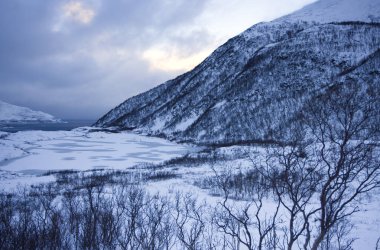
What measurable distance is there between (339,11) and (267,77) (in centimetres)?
8621

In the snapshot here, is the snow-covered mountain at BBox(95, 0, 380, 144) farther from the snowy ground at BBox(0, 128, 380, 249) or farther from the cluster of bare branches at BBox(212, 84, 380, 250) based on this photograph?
the cluster of bare branches at BBox(212, 84, 380, 250)

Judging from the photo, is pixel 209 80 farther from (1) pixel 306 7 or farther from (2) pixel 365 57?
(1) pixel 306 7

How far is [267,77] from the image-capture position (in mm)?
121438

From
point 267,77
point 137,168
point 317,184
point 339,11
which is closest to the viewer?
point 317,184

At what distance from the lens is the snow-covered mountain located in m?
101

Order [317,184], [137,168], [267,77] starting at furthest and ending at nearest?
[267,77] < [137,168] < [317,184]

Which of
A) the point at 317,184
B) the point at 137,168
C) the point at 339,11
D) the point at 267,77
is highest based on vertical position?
the point at 339,11

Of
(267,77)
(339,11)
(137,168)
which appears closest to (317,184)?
(137,168)

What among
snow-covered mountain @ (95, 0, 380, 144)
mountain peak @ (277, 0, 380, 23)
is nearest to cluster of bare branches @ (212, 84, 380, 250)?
snow-covered mountain @ (95, 0, 380, 144)

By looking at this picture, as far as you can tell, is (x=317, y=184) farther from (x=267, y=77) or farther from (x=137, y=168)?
(x=267, y=77)

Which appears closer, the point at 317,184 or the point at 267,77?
the point at 317,184

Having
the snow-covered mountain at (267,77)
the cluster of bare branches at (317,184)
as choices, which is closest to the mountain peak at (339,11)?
the snow-covered mountain at (267,77)

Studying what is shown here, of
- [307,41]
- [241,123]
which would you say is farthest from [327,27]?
[241,123]

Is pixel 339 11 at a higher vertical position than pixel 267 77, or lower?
higher
